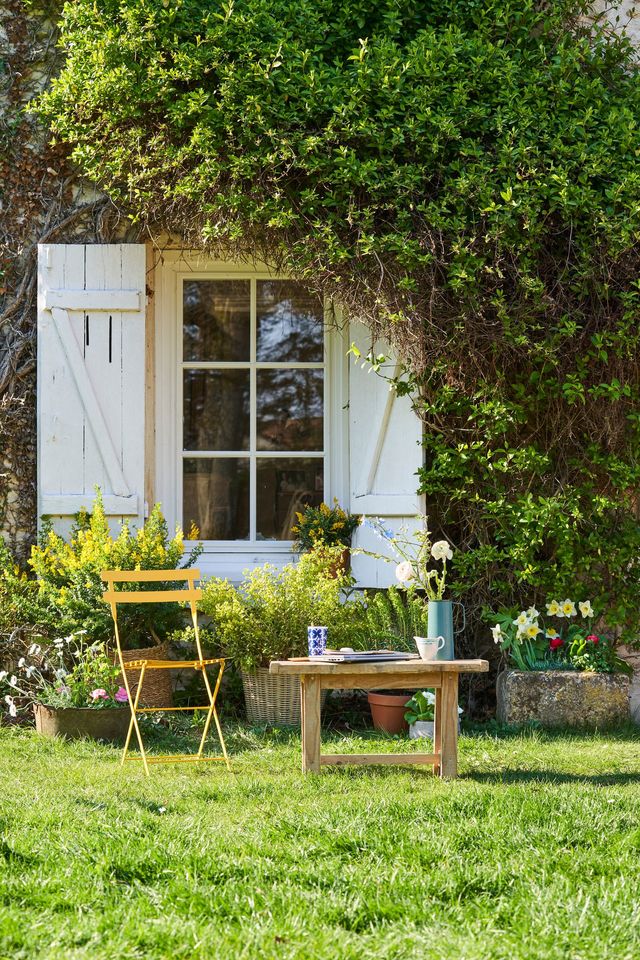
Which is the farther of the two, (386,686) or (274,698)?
(274,698)

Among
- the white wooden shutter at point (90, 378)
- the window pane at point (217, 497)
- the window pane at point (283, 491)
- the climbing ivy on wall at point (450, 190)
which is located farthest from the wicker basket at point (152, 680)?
the climbing ivy on wall at point (450, 190)

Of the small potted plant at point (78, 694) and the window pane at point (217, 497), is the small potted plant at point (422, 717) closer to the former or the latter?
the small potted plant at point (78, 694)

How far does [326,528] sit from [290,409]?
2.85 ft

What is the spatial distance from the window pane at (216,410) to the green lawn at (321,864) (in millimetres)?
2568

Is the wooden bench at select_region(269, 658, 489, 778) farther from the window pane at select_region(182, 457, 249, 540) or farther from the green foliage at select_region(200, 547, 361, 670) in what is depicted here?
the window pane at select_region(182, 457, 249, 540)

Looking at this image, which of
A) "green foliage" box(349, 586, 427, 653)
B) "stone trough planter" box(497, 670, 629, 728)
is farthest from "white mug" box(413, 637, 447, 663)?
"stone trough planter" box(497, 670, 629, 728)

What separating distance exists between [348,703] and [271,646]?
75 cm

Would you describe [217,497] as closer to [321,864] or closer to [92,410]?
[92,410]

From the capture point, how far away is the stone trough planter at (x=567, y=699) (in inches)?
213

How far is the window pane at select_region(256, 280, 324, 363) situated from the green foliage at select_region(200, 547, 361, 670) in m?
1.59

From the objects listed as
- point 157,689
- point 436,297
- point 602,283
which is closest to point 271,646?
point 157,689

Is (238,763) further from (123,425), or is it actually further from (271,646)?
(123,425)

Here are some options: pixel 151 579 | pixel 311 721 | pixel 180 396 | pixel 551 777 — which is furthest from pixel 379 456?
pixel 551 777

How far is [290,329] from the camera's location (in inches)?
256
